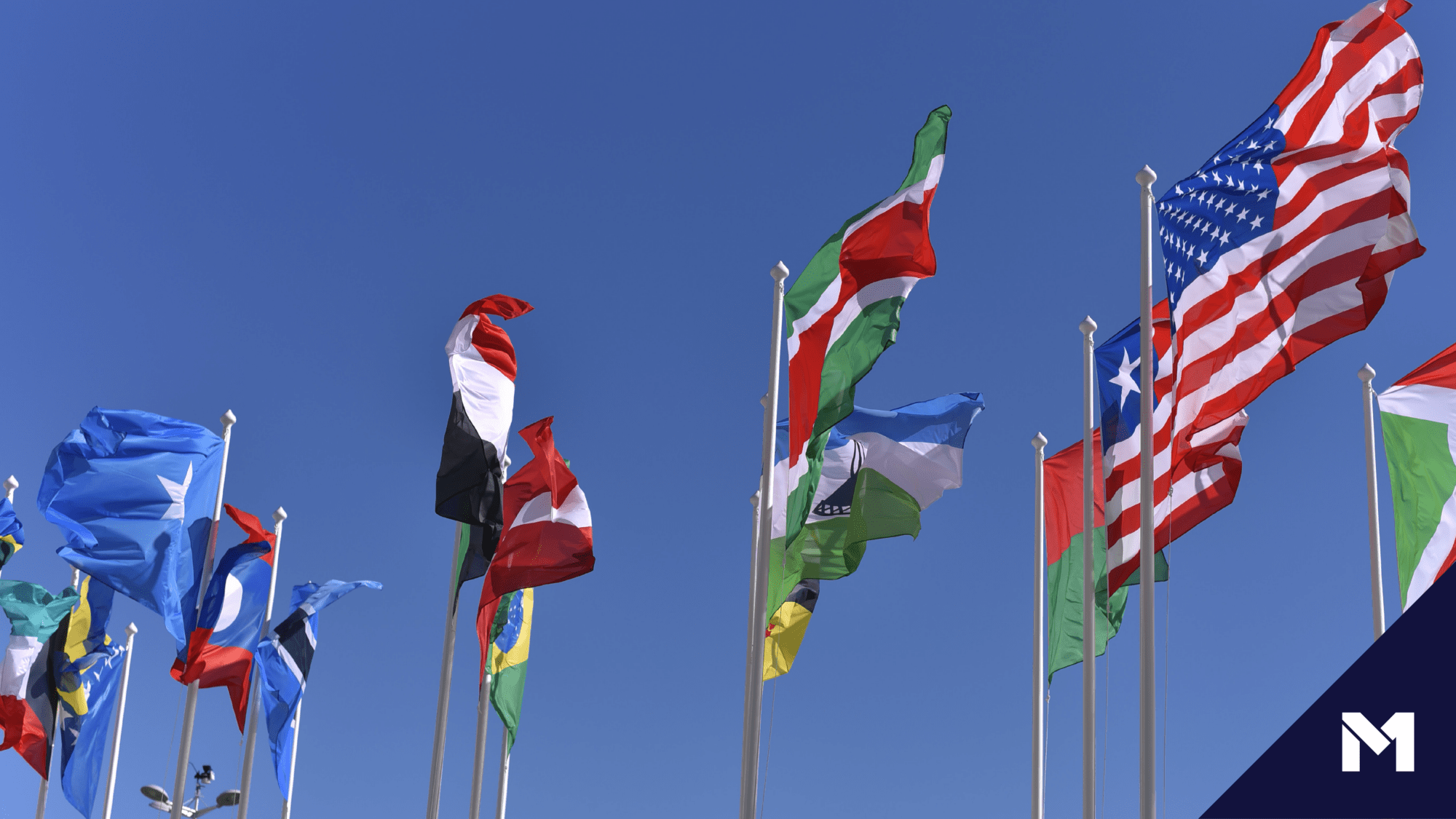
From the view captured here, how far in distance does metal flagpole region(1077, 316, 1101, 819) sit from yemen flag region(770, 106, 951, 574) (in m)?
3.28

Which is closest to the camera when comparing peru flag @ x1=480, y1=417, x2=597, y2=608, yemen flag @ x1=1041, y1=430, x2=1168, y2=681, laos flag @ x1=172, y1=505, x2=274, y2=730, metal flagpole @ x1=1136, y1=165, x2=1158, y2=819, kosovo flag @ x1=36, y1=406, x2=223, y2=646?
metal flagpole @ x1=1136, y1=165, x2=1158, y2=819

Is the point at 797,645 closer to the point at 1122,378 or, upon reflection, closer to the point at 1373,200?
the point at 1122,378

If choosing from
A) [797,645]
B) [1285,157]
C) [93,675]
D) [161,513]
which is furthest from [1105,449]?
[93,675]

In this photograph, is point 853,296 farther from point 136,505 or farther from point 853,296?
point 136,505

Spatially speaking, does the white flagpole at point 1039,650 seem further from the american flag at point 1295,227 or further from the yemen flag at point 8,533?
the yemen flag at point 8,533

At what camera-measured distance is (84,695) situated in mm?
27141

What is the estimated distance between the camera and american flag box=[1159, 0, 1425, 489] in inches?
567

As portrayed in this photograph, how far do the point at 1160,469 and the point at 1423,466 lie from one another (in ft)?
16.4

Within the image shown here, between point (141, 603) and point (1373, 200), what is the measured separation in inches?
671

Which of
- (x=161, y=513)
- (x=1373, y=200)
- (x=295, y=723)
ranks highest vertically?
(x=1373, y=200)

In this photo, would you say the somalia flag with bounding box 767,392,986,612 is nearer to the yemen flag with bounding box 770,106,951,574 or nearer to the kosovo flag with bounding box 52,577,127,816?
the yemen flag with bounding box 770,106,951,574

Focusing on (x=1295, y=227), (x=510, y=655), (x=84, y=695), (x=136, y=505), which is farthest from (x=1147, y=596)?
(x=84, y=695)

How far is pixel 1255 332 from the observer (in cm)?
1454

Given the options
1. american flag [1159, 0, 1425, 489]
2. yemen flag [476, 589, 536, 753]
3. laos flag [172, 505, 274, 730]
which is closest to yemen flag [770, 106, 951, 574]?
american flag [1159, 0, 1425, 489]
